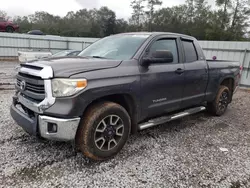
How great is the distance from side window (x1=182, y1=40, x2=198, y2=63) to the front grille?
2.77 meters

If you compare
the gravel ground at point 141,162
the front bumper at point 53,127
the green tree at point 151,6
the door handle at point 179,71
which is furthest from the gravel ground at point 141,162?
the green tree at point 151,6

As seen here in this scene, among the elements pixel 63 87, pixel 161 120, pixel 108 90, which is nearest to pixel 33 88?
pixel 63 87

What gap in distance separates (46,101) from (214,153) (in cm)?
266

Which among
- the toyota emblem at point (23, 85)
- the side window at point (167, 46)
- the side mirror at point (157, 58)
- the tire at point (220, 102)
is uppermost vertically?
the side window at point (167, 46)

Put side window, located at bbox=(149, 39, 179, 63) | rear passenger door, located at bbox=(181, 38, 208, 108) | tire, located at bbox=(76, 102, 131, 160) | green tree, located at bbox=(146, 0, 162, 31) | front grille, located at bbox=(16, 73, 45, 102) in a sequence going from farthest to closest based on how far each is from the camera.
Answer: green tree, located at bbox=(146, 0, 162, 31) < rear passenger door, located at bbox=(181, 38, 208, 108) < side window, located at bbox=(149, 39, 179, 63) < tire, located at bbox=(76, 102, 131, 160) < front grille, located at bbox=(16, 73, 45, 102)

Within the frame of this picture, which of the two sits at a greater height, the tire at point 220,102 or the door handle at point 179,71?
the door handle at point 179,71

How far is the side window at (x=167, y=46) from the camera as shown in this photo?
348cm

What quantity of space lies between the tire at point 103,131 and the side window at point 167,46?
1269 mm

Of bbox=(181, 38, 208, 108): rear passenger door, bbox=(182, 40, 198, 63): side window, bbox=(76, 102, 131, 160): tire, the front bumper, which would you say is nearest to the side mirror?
bbox=(76, 102, 131, 160): tire

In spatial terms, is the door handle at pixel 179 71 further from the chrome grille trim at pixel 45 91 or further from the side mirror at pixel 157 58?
the chrome grille trim at pixel 45 91

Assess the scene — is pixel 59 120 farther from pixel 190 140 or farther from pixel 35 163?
pixel 190 140

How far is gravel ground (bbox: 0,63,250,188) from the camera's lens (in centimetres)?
244

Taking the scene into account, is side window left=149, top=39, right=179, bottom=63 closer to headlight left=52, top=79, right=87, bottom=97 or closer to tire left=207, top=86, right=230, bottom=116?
headlight left=52, top=79, right=87, bottom=97

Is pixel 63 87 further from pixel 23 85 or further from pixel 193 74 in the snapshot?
pixel 193 74
